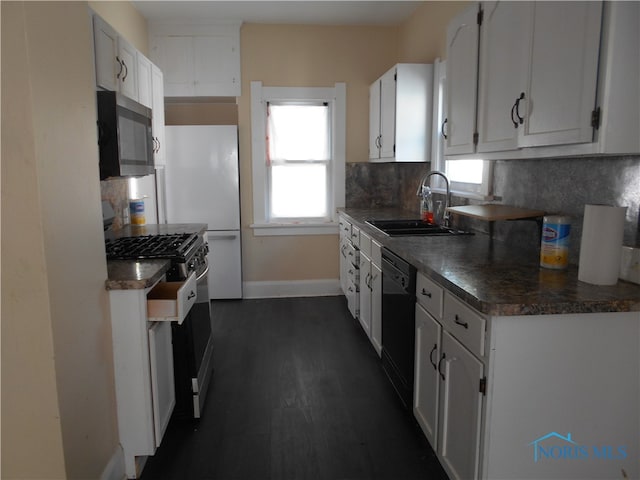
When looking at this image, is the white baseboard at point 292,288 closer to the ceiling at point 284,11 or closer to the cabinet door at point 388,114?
the cabinet door at point 388,114

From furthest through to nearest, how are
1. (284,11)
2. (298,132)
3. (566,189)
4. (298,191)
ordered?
(298,191) → (298,132) → (284,11) → (566,189)

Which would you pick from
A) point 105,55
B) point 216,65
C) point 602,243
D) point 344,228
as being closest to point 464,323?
point 602,243

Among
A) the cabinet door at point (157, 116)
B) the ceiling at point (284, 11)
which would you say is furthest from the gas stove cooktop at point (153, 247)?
the ceiling at point (284, 11)

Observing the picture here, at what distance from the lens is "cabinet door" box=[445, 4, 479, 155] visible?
7.51 feet

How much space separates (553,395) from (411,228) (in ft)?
5.90

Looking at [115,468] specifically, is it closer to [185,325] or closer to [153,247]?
[185,325]

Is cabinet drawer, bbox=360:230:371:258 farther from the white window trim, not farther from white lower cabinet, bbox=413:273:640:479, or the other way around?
white lower cabinet, bbox=413:273:640:479

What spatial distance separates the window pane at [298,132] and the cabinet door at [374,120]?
0.46m

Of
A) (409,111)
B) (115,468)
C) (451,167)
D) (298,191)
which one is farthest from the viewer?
(298,191)

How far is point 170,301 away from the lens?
197 centimetres

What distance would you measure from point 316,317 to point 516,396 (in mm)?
2739

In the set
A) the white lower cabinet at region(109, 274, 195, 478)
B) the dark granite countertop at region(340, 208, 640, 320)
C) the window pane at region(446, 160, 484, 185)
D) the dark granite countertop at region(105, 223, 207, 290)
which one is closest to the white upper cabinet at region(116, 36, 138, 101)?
the dark granite countertop at region(105, 223, 207, 290)

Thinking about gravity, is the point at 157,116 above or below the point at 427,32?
below

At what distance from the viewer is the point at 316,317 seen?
163 inches
